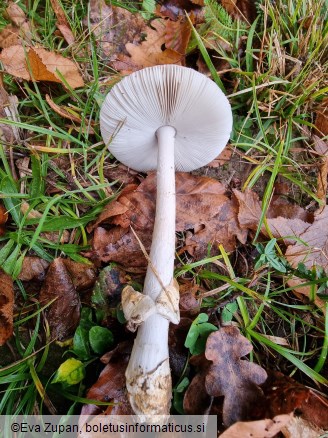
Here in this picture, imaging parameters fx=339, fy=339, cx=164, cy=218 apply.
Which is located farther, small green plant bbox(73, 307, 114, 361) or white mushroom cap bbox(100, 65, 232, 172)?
small green plant bbox(73, 307, 114, 361)

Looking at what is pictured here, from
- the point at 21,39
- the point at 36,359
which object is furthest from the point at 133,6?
the point at 36,359

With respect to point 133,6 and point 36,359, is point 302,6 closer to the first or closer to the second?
point 133,6

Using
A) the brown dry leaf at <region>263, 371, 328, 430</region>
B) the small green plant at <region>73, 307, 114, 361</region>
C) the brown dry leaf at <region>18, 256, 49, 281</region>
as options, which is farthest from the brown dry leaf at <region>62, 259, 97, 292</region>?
the brown dry leaf at <region>263, 371, 328, 430</region>

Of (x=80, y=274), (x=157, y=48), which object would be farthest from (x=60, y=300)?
(x=157, y=48)

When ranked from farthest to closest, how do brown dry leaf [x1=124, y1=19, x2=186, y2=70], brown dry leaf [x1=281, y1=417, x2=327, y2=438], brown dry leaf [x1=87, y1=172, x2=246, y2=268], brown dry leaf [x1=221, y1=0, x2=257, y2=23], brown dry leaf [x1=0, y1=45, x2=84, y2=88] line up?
brown dry leaf [x1=221, y1=0, x2=257, y2=23], brown dry leaf [x1=124, y1=19, x2=186, y2=70], brown dry leaf [x1=0, y1=45, x2=84, y2=88], brown dry leaf [x1=87, y1=172, x2=246, y2=268], brown dry leaf [x1=281, y1=417, x2=327, y2=438]

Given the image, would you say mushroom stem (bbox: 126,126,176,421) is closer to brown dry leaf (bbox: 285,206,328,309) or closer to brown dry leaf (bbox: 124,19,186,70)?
brown dry leaf (bbox: 285,206,328,309)

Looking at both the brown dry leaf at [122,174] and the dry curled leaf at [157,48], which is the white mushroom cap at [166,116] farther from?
the dry curled leaf at [157,48]
